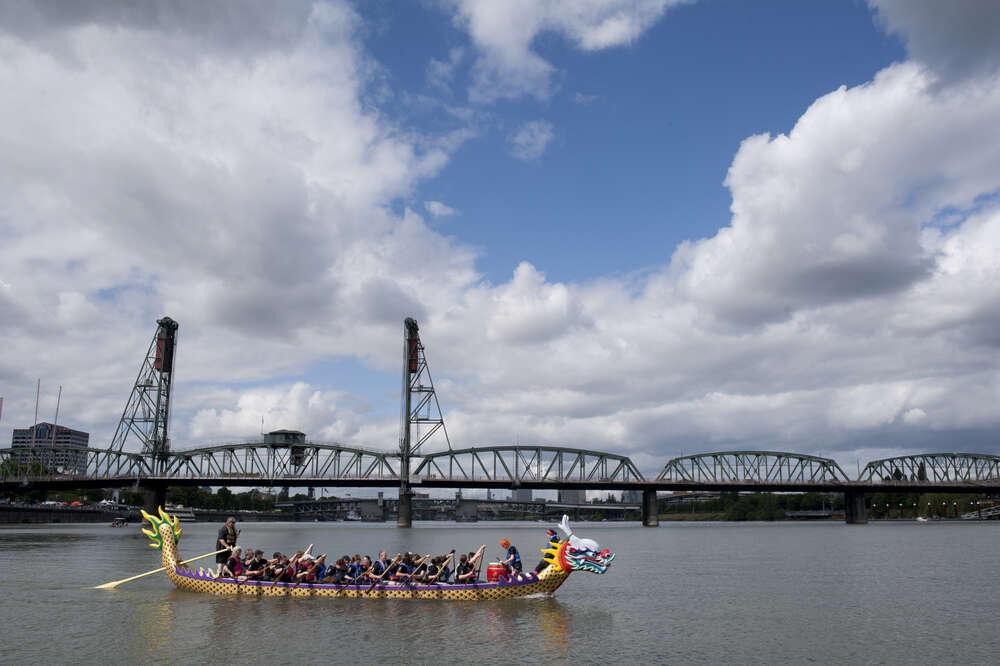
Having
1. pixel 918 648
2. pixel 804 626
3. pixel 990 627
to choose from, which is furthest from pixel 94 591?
pixel 990 627

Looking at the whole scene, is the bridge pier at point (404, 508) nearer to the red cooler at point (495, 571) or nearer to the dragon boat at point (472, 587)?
the dragon boat at point (472, 587)

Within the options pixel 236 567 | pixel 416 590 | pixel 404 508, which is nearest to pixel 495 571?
pixel 416 590

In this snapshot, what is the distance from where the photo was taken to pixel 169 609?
35188 mm

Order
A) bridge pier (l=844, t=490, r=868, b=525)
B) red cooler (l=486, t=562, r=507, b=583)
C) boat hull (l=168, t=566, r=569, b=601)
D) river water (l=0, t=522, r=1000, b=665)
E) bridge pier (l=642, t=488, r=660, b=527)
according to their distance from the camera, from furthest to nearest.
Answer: bridge pier (l=844, t=490, r=868, b=525) < bridge pier (l=642, t=488, r=660, b=527) < red cooler (l=486, t=562, r=507, b=583) < boat hull (l=168, t=566, r=569, b=601) < river water (l=0, t=522, r=1000, b=665)

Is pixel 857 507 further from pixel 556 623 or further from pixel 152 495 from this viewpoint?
pixel 556 623

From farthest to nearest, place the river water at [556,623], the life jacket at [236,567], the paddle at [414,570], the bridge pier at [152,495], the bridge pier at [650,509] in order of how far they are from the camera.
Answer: the bridge pier at [650,509]
the bridge pier at [152,495]
the life jacket at [236,567]
the paddle at [414,570]
the river water at [556,623]

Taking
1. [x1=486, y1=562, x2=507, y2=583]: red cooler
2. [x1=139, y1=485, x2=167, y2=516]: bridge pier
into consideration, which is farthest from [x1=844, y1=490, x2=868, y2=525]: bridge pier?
[x1=486, y1=562, x2=507, y2=583]: red cooler

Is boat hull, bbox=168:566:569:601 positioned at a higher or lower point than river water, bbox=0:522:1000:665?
higher

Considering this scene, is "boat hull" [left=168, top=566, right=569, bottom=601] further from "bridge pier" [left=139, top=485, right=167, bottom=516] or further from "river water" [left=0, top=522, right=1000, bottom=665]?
"bridge pier" [left=139, top=485, right=167, bottom=516]

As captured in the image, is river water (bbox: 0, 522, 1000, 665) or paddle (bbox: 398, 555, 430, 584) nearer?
river water (bbox: 0, 522, 1000, 665)

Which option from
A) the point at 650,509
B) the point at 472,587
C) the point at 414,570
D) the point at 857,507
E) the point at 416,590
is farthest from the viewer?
the point at 857,507

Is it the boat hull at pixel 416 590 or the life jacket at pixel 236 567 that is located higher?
the life jacket at pixel 236 567

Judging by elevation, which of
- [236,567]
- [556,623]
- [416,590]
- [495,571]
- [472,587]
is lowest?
[556,623]

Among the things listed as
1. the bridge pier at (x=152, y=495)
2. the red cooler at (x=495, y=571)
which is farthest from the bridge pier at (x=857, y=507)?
the red cooler at (x=495, y=571)
